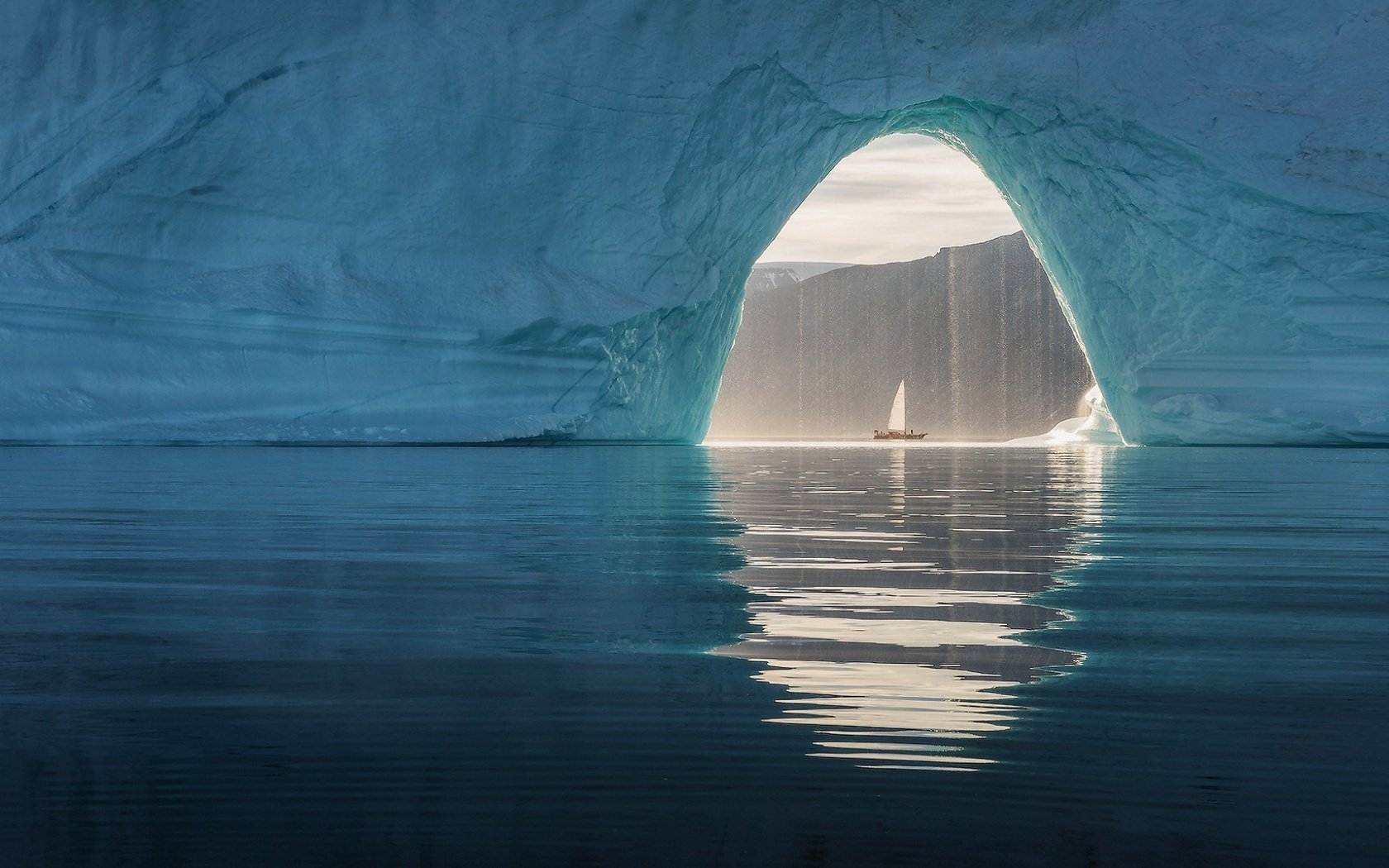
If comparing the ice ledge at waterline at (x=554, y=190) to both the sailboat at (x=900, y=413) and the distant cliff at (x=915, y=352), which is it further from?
the distant cliff at (x=915, y=352)

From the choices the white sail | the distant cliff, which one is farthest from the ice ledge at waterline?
the white sail

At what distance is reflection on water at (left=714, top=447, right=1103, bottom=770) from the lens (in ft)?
4.18

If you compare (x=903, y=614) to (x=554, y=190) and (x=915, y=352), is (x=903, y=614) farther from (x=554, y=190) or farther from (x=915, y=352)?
(x=915, y=352)

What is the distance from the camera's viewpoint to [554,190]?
38.3 ft

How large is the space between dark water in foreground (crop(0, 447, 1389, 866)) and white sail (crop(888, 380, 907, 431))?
134 ft

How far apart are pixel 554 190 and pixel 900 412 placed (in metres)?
34.9

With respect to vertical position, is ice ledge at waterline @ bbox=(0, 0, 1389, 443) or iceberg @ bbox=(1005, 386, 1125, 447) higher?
ice ledge at waterline @ bbox=(0, 0, 1389, 443)

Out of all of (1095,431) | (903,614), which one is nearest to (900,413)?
(1095,431)

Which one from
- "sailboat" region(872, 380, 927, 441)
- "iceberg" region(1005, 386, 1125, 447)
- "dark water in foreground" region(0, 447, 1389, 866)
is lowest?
"dark water in foreground" region(0, 447, 1389, 866)

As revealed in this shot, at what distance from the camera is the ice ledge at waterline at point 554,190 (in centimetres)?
1102

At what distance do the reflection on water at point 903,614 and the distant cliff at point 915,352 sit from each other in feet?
127

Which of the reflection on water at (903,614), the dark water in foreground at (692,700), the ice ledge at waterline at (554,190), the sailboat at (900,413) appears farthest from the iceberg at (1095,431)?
the sailboat at (900,413)

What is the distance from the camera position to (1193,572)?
2639 mm

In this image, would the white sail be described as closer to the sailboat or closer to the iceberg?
the sailboat
